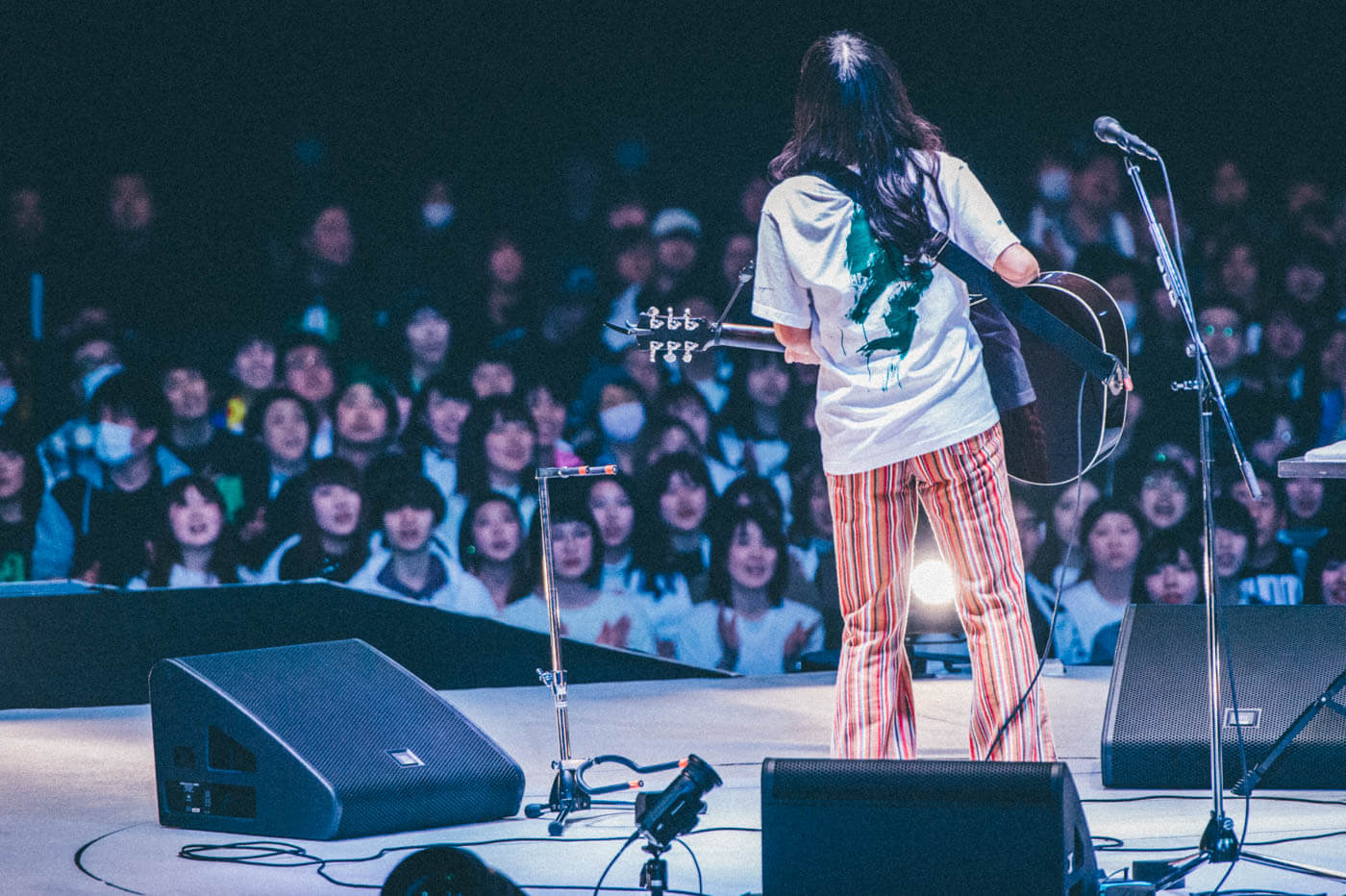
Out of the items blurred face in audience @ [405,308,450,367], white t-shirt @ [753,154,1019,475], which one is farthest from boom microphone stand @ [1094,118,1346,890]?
blurred face in audience @ [405,308,450,367]

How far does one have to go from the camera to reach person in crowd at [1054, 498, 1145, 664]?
5.66m

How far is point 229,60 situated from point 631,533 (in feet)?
7.48

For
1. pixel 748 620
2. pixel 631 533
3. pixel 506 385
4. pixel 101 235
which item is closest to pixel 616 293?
pixel 506 385

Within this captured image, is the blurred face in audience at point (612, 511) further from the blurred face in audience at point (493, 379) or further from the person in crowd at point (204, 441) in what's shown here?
the person in crowd at point (204, 441)

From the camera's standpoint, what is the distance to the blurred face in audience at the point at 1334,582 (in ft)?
18.1

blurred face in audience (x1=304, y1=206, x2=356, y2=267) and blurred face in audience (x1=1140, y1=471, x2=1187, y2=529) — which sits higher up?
blurred face in audience (x1=304, y1=206, x2=356, y2=267)

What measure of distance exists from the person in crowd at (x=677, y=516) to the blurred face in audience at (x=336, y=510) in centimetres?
105

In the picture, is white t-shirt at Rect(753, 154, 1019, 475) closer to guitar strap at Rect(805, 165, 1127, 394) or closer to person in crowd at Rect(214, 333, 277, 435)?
guitar strap at Rect(805, 165, 1127, 394)

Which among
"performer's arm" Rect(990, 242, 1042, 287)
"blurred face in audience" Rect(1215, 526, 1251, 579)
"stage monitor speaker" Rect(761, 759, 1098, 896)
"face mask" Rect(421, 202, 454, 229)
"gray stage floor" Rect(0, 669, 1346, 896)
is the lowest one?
"gray stage floor" Rect(0, 669, 1346, 896)

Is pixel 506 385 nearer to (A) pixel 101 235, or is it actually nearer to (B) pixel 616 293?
(B) pixel 616 293

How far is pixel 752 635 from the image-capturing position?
5609mm

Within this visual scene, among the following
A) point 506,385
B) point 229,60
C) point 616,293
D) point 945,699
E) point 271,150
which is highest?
point 229,60

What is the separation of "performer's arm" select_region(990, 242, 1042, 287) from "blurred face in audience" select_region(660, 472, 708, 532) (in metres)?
3.09

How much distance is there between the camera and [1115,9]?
569 cm
